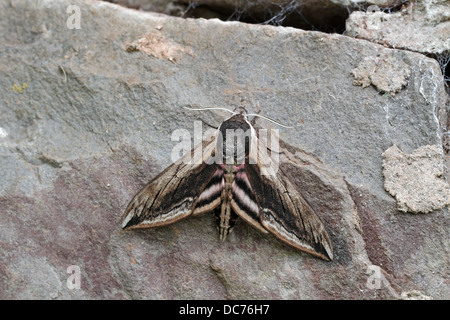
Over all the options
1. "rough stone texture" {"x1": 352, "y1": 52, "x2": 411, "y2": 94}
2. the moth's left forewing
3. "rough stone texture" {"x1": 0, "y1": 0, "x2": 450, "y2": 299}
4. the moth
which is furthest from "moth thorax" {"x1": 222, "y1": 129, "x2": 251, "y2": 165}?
"rough stone texture" {"x1": 352, "y1": 52, "x2": 411, "y2": 94}

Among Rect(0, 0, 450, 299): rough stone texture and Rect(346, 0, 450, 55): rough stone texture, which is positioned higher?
Rect(346, 0, 450, 55): rough stone texture

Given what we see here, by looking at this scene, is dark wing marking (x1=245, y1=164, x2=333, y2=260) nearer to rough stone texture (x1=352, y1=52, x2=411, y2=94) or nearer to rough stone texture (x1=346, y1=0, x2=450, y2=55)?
rough stone texture (x1=352, y1=52, x2=411, y2=94)

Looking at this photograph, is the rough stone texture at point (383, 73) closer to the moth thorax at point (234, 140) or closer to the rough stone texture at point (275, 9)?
the rough stone texture at point (275, 9)

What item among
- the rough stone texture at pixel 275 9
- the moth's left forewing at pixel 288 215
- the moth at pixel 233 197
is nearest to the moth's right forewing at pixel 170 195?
the moth at pixel 233 197

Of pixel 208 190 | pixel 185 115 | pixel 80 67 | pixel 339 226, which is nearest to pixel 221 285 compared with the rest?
pixel 208 190

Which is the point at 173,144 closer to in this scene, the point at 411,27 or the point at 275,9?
the point at 275,9

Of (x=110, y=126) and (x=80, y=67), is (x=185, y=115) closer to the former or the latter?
(x=110, y=126)
